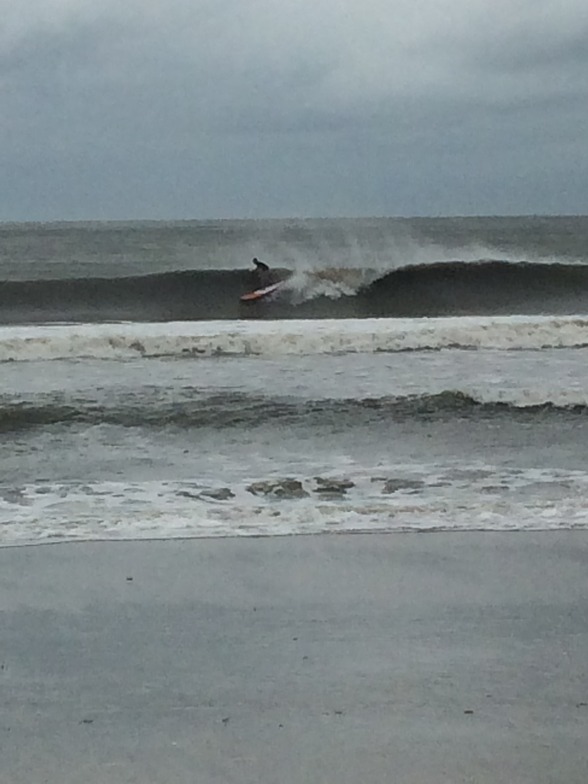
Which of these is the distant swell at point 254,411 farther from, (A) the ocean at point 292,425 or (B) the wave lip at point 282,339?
(B) the wave lip at point 282,339

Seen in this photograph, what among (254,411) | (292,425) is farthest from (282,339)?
(292,425)

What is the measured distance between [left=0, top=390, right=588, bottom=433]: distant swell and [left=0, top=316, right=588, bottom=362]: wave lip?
169 inches

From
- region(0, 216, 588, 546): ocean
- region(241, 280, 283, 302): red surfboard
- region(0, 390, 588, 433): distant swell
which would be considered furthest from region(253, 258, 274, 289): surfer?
region(0, 390, 588, 433): distant swell

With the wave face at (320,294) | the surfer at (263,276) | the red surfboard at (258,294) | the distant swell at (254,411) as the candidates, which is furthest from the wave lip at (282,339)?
the surfer at (263,276)

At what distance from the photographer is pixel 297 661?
12.6 ft

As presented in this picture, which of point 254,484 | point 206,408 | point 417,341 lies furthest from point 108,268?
point 254,484

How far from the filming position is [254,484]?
22.6 ft

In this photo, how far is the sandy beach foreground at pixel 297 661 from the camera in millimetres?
3137

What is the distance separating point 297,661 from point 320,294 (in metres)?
20.7

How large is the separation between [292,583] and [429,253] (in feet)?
84.4

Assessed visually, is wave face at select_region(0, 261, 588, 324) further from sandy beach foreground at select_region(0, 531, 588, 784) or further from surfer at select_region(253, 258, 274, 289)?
sandy beach foreground at select_region(0, 531, 588, 784)

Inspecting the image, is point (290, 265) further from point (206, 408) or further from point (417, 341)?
point (206, 408)

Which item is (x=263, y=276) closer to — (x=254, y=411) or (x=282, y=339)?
(x=282, y=339)

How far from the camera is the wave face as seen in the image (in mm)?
23172
